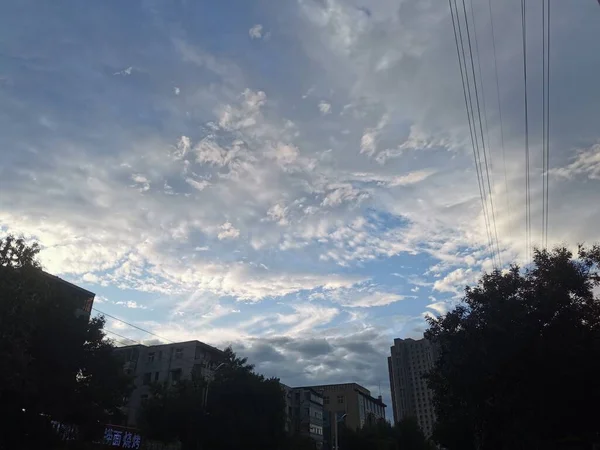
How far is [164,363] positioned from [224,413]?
84.1 ft

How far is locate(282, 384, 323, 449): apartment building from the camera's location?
70.9 m

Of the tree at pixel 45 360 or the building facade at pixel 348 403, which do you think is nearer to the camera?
the tree at pixel 45 360

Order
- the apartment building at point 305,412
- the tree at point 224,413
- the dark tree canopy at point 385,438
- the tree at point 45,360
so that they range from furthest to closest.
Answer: the apartment building at point 305,412, the dark tree canopy at point 385,438, the tree at point 224,413, the tree at point 45,360

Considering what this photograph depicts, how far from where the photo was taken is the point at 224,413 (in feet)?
126

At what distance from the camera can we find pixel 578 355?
18.3 metres

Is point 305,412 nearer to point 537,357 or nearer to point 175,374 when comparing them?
point 175,374

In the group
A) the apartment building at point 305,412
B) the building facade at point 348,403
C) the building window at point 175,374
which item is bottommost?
the apartment building at point 305,412

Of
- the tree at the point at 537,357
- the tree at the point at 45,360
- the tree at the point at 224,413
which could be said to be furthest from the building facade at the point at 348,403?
the tree at the point at 537,357

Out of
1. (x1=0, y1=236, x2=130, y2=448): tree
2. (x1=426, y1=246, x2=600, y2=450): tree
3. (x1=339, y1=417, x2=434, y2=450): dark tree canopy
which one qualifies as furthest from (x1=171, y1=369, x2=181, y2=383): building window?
(x1=426, y1=246, x2=600, y2=450): tree

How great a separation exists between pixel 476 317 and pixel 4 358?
69.9 ft

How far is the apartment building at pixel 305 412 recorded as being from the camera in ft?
233

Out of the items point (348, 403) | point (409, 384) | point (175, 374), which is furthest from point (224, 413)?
point (409, 384)

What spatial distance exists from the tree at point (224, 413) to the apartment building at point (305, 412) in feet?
98.8

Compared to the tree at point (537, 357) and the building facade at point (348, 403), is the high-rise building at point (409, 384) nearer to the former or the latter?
the building facade at point (348, 403)
